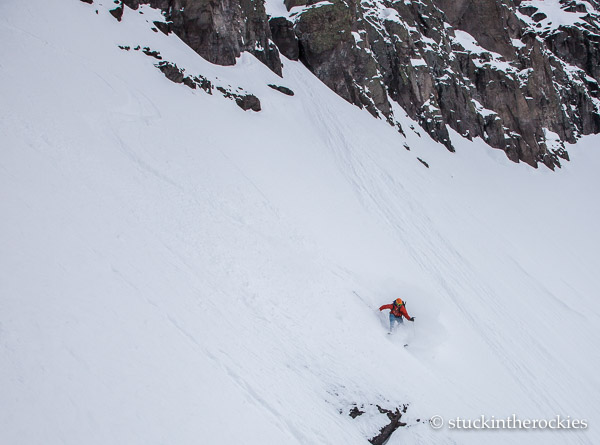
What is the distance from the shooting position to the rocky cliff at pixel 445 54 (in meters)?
26.2

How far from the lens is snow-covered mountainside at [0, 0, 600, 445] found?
7254 mm

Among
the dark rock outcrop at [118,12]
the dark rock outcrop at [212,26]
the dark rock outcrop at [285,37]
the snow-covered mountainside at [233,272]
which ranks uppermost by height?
the dark rock outcrop at [285,37]

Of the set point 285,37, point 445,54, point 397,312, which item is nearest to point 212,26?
point 285,37

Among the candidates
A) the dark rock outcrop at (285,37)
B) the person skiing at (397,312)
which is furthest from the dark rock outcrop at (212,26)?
the person skiing at (397,312)

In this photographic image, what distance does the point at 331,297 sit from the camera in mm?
11719

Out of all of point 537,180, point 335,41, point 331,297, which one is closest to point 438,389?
point 331,297

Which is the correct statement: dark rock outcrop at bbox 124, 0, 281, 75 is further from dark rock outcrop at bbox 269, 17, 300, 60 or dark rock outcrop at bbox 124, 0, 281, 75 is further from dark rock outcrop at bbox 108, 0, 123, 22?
dark rock outcrop at bbox 269, 17, 300, 60

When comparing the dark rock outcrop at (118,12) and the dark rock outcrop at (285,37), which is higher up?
the dark rock outcrop at (285,37)

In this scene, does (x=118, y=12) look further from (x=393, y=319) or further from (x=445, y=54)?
(x=445, y=54)

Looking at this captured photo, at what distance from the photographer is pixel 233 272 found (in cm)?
1105

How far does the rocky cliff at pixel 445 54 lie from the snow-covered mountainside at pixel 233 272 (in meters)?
4.37

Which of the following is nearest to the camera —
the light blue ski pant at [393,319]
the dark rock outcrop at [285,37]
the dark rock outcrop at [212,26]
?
the light blue ski pant at [393,319]

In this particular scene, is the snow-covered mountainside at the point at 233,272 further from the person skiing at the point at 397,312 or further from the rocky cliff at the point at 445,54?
the rocky cliff at the point at 445,54

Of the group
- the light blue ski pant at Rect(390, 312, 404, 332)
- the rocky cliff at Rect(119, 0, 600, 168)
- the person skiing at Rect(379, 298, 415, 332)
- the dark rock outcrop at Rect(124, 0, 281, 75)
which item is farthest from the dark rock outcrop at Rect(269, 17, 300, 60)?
the light blue ski pant at Rect(390, 312, 404, 332)
